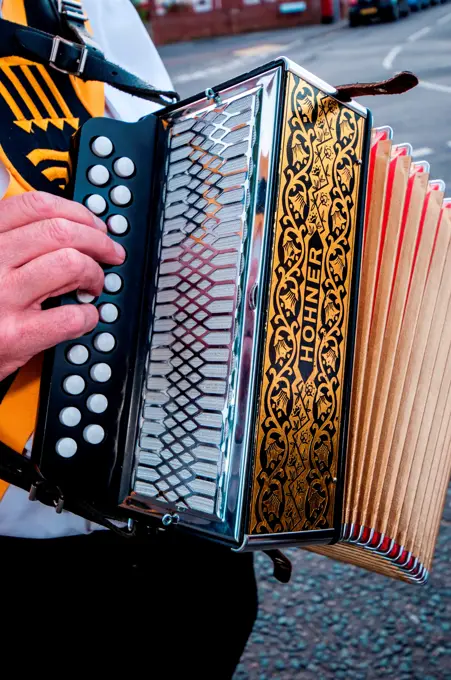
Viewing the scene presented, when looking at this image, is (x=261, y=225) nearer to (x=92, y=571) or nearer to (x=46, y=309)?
(x=46, y=309)

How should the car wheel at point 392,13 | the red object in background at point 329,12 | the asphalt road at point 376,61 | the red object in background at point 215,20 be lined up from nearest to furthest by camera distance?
the asphalt road at point 376,61 < the car wheel at point 392,13 < the red object in background at point 329,12 < the red object in background at point 215,20

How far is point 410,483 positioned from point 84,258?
60 centimetres

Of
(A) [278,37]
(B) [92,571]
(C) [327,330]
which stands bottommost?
(B) [92,571]

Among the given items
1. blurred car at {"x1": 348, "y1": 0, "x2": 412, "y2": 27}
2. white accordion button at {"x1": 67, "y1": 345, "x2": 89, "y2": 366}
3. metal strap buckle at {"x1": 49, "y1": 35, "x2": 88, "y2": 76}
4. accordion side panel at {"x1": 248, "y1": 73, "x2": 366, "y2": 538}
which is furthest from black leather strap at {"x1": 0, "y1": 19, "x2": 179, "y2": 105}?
blurred car at {"x1": 348, "y1": 0, "x2": 412, "y2": 27}

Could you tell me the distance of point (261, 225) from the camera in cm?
83

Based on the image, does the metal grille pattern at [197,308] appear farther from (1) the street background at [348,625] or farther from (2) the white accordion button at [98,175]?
(1) the street background at [348,625]

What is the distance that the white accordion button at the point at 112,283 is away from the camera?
86 cm

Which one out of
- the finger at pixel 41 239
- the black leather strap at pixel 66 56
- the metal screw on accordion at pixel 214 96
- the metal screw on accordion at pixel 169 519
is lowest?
the metal screw on accordion at pixel 169 519

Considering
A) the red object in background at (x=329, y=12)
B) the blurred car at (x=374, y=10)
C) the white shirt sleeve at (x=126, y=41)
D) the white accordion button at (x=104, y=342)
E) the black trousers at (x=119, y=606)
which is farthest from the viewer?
the red object in background at (x=329, y=12)

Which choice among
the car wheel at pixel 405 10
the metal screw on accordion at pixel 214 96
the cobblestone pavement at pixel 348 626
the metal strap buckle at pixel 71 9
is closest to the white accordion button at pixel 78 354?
the metal screw on accordion at pixel 214 96

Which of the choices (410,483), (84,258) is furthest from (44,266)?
(410,483)

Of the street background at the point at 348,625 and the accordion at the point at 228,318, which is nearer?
the accordion at the point at 228,318

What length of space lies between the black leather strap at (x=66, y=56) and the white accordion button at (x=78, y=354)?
0.34 metres

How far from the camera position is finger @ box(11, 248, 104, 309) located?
76cm
